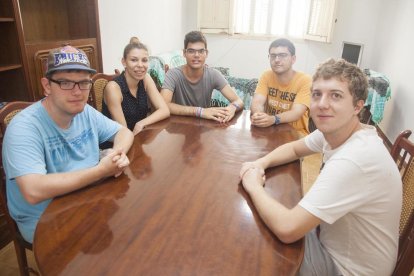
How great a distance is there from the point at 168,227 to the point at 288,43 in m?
1.75

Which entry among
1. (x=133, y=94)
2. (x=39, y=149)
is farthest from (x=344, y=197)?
(x=133, y=94)

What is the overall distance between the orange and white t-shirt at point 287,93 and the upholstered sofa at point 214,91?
1415mm

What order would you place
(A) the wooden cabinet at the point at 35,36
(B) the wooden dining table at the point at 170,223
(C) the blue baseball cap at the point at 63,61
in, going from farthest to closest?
(A) the wooden cabinet at the point at 35,36, (C) the blue baseball cap at the point at 63,61, (B) the wooden dining table at the point at 170,223

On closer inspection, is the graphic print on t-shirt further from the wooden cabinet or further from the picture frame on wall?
the picture frame on wall

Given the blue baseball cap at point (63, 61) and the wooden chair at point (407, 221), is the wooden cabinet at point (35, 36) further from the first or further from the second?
the wooden chair at point (407, 221)

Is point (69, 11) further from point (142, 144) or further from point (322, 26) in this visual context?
point (322, 26)

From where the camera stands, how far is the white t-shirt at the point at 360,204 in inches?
33.5

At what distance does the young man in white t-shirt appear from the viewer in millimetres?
850

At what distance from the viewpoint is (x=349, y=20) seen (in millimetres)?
4887

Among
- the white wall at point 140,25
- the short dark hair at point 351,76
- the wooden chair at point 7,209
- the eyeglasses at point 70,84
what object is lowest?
the wooden chair at point 7,209

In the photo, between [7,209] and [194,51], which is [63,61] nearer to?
[7,209]

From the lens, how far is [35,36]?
2.30 metres

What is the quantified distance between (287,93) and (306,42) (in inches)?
135

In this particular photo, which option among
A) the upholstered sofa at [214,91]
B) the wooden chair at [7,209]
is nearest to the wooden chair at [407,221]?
the wooden chair at [7,209]
